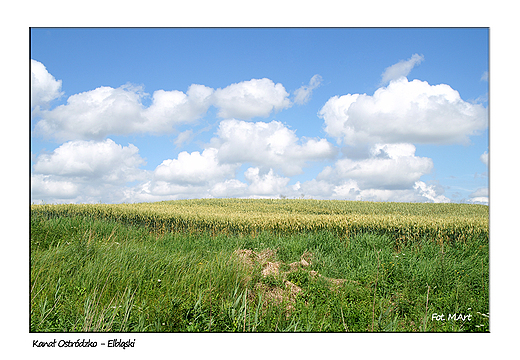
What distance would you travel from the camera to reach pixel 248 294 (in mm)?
4617

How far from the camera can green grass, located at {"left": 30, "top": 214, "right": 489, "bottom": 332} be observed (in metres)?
3.55

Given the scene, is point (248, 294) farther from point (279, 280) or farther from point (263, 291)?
point (279, 280)

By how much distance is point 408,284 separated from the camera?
531 cm

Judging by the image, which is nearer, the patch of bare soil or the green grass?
the green grass

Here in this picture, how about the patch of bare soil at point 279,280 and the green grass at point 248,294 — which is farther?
the patch of bare soil at point 279,280

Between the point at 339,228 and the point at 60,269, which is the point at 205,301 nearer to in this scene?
the point at 60,269

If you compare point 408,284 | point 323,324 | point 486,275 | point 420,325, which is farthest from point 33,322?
point 486,275

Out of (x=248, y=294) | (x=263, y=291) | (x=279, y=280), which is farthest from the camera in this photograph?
(x=279, y=280)

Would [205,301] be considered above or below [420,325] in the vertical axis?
above

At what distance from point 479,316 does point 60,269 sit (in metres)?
6.51

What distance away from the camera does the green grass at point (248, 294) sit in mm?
3549

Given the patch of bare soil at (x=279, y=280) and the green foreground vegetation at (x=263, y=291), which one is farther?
the patch of bare soil at (x=279, y=280)

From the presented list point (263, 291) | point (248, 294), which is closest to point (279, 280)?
point (263, 291)

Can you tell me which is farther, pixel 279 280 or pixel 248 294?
pixel 279 280
